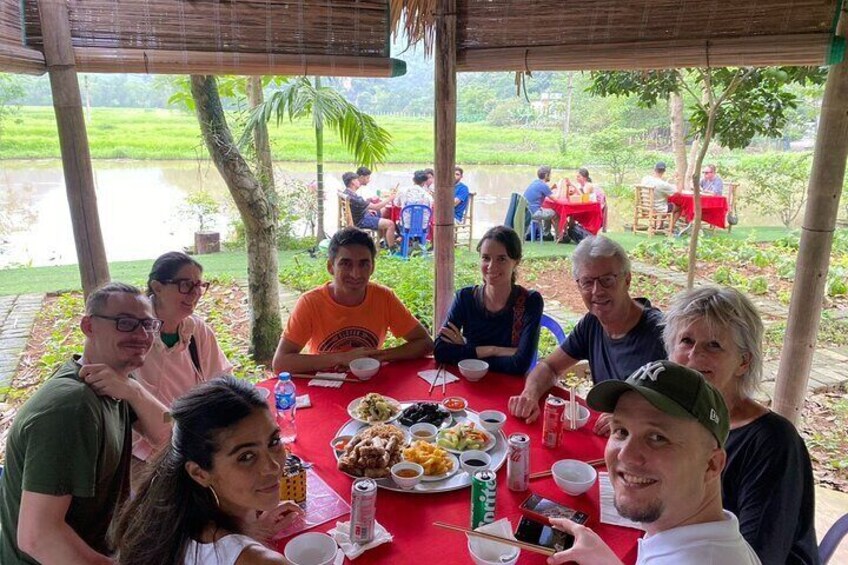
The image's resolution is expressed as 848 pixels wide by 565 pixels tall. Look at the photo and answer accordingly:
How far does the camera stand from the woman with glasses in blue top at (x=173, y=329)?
243cm

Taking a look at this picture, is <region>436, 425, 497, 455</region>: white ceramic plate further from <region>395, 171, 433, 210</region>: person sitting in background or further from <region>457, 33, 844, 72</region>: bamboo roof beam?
<region>395, 171, 433, 210</region>: person sitting in background

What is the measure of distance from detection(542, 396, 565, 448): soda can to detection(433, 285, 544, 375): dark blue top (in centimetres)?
72

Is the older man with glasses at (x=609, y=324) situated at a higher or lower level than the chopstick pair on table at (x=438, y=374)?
higher

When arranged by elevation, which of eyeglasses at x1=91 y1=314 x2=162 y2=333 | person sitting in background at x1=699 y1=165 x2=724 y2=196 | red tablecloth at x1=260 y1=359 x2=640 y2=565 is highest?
person sitting in background at x1=699 y1=165 x2=724 y2=196

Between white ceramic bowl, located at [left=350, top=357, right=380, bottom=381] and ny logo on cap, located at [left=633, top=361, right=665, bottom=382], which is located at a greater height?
ny logo on cap, located at [left=633, top=361, right=665, bottom=382]

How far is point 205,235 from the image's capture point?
370 inches

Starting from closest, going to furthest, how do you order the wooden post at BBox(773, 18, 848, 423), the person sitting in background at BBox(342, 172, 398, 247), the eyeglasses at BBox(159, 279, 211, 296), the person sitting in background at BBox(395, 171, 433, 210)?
the eyeglasses at BBox(159, 279, 211, 296) < the wooden post at BBox(773, 18, 848, 423) < the person sitting in background at BBox(395, 171, 433, 210) < the person sitting in background at BBox(342, 172, 398, 247)

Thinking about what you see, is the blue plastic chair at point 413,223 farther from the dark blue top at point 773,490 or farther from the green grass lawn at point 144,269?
the dark blue top at point 773,490

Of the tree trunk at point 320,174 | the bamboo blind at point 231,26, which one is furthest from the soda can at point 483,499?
the tree trunk at point 320,174

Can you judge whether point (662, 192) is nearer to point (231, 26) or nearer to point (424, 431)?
point (231, 26)

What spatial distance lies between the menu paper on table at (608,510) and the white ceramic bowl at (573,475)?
0.04m

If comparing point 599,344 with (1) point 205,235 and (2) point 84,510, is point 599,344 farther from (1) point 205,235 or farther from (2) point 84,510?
(1) point 205,235

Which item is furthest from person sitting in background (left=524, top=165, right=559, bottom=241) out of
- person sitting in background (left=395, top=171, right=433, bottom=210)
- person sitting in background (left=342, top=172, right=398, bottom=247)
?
person sitting in background (left=342, top=172, right=398, bottom=247)

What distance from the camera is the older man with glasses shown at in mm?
2504
